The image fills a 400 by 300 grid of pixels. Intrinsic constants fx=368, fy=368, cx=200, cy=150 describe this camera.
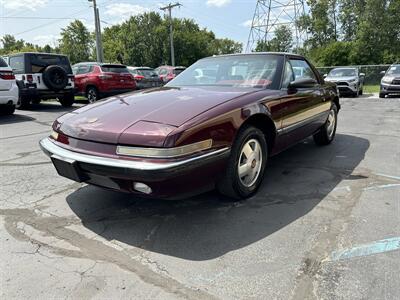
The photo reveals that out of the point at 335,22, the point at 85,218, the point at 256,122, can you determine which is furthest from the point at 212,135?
the point at 335,22

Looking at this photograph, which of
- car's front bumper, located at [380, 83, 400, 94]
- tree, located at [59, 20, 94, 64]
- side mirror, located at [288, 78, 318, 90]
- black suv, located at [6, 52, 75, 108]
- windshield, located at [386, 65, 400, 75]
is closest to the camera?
side mirror, located at [288, 78, 318, 90]

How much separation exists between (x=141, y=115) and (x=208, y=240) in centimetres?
117

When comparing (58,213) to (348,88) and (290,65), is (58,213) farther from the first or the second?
(348,88)

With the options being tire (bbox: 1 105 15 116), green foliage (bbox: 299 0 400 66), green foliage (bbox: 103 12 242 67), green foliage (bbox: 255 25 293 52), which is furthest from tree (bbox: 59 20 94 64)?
tire (bbox: 1 105 15 116)

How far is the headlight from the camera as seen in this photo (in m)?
2.70

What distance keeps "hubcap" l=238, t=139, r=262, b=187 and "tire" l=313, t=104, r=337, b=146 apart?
8.17 ft

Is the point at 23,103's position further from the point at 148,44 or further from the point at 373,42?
the point at 148,44

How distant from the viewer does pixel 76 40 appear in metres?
64.5

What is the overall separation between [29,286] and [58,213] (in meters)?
1.13

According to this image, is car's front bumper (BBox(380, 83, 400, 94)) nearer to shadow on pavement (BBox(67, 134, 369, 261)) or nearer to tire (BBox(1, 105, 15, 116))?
shadow on pavement (BBox(67, 134, 369, 261))

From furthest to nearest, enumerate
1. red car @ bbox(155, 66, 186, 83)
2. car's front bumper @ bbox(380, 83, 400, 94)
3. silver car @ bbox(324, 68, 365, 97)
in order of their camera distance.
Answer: red car @ bbox(155, 66, 186, 83) < silver car @ bbox(324, 68, 365, 97) < car's front bumper @ bbox(380, 83, 400, 94)

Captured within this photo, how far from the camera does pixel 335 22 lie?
152 ft

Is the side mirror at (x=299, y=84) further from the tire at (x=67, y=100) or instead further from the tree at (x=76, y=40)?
the tree at (x=76, y=40)

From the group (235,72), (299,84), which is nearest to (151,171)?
(235,72)
